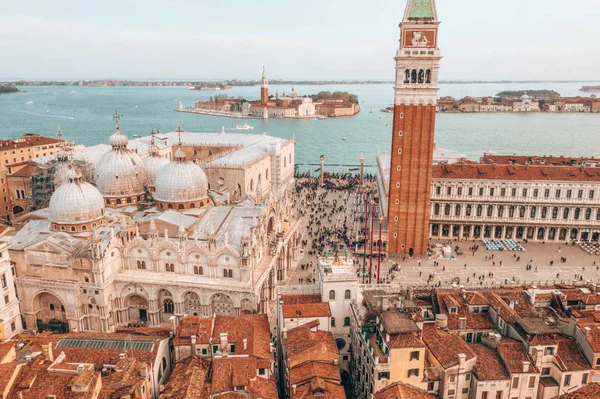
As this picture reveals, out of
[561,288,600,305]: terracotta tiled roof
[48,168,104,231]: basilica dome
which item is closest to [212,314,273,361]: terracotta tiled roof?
[48,168,104,231]: basilica dome

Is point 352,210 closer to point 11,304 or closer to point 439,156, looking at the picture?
point 439,156

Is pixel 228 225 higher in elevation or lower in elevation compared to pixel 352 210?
higher

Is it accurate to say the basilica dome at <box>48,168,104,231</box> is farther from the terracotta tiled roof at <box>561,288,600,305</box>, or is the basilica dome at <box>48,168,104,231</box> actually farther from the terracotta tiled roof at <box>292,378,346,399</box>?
the terracotta tiled roof at <box>561,288,600,305</box>

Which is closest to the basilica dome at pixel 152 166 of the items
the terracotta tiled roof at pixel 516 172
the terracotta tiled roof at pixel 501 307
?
the terracotta tiled roof at pixel 516 172

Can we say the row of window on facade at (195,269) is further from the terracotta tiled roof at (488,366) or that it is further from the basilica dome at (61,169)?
the terracotta tiled roof at (488,366)

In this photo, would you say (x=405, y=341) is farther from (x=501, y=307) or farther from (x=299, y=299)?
(x=299, y=299)

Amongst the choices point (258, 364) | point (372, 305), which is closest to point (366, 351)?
point (372, 305)
